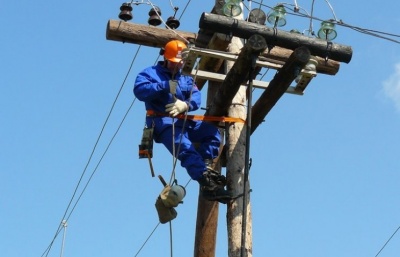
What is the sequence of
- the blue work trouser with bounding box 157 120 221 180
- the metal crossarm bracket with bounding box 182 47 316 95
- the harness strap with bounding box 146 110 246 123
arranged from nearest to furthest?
1. the blue work trouser with bounding box 157 120 221 180
2. the metal crossarm bracket with bounding box 182 47 316 95
3. the harness strap with bounding box 146 110 246 123

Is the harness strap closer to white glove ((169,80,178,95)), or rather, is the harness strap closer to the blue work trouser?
the blue work trouser

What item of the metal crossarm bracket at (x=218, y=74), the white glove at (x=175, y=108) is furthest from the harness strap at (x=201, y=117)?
the metal crossarm bracket at (x=218, y=74)

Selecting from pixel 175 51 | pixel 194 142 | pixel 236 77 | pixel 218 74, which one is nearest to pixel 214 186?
pixel 194 142

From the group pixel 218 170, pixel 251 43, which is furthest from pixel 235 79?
pixel 218 170

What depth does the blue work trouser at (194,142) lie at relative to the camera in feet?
28.7

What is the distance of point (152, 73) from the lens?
30.4ft

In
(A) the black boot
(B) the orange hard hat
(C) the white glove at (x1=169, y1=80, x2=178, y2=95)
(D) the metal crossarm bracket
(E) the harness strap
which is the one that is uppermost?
(B) the orange hard hat

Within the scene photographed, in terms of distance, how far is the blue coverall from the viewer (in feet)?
29.0

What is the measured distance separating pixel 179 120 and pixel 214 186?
28.5 inches

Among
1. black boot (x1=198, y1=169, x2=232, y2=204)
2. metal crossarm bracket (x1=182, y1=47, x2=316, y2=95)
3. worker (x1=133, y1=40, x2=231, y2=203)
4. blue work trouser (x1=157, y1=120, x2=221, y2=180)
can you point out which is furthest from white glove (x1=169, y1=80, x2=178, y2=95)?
black boot (x1=198, y1=169, x2=232, y2=204)

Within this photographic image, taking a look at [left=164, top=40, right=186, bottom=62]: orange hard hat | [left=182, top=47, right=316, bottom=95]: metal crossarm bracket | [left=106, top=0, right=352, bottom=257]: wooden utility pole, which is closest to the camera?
[left=106, top=0, right=352, bottom=257]: wooden utility pole

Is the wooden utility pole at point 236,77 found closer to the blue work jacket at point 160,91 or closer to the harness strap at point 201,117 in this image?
the harness strap at point 201,117

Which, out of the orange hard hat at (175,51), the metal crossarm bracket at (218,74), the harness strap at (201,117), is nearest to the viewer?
the metal crossarm bracket at (218,74)

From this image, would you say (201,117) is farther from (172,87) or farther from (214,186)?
(214,186)
